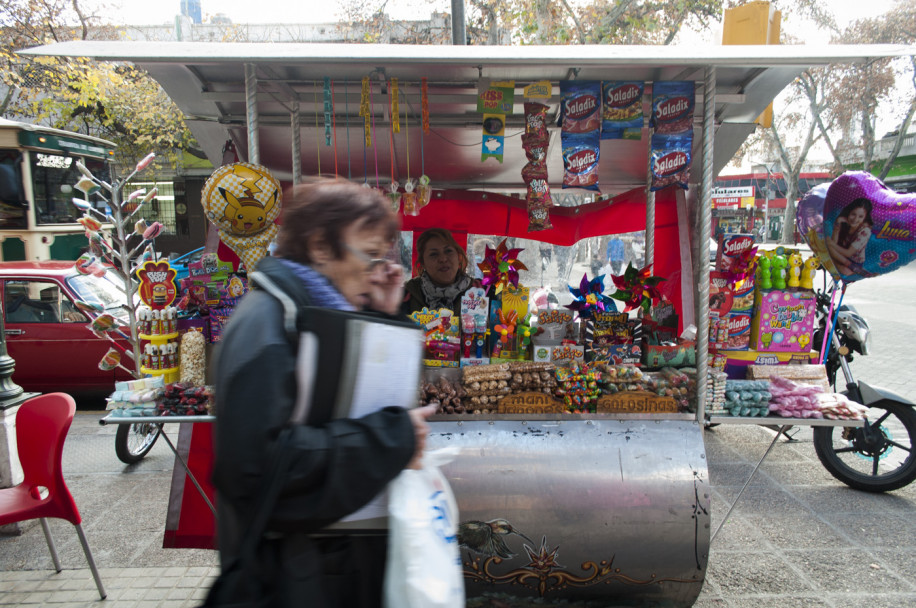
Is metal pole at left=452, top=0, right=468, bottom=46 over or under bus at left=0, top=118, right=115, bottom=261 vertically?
over

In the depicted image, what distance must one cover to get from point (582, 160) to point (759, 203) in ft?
141

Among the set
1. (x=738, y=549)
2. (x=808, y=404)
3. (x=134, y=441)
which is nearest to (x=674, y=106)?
(x=808, y=404)

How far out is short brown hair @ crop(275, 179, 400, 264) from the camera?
1261 mm

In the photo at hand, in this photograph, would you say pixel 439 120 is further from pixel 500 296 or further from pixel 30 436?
pixel 30 436

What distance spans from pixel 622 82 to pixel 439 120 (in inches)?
55.6

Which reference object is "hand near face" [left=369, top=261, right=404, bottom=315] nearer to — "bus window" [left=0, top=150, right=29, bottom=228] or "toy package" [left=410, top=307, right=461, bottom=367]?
"toy package" [left=410, top=307, right=461, bottom=367]

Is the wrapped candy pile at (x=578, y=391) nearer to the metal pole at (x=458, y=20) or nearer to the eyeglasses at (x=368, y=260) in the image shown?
the eyeglasses at (x=368, y=260)

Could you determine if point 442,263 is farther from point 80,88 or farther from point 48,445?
point 80,88

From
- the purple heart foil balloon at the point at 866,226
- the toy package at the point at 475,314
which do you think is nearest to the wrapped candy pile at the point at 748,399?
the purple heart foil balloon at the point at 866,226

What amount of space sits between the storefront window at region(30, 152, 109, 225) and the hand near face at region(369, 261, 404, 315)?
903 centimetres

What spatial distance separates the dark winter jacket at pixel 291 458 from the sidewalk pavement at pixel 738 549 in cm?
231

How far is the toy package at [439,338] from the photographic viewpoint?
9.98 feet

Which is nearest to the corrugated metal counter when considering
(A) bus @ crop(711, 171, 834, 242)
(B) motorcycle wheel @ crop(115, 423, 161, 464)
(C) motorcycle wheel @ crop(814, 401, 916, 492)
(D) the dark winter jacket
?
(D) the dark winter jacket

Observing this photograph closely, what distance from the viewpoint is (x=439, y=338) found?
3.05 metres
